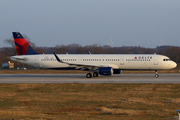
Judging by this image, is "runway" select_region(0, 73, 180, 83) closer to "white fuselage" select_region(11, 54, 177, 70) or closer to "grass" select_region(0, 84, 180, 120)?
"white fuselage" select_region(11, 54, 177, 70)

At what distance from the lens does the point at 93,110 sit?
585 inches

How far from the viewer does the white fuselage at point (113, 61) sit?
38281 millimetres

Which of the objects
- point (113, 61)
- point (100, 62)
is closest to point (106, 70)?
point (113, 61)

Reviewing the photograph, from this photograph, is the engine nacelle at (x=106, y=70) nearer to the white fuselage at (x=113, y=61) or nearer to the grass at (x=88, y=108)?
the white fuselage at (x=113, y=61)

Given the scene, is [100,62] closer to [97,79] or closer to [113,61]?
[113,61]

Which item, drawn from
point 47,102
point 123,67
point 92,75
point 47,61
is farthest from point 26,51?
point 47,102

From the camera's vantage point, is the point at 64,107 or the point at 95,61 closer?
the point at 64,107

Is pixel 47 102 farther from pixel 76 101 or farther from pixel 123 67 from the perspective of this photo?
pixel 123 67

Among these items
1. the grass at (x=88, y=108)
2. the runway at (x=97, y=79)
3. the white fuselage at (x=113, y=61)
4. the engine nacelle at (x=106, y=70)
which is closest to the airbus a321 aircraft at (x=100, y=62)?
the white fuselage at (x=113, y=61)

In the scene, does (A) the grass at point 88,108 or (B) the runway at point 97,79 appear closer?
(A) the grass at point 88,108

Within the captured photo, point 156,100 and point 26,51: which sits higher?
point 26,51

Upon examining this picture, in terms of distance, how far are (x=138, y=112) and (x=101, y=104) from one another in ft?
10.9

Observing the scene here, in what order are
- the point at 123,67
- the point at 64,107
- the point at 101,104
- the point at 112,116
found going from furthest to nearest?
the point at 123,67 → the point at 101,104 → the point at 64,107 → the point at 112,116

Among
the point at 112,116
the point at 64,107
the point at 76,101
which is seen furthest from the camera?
the point at 76,101
